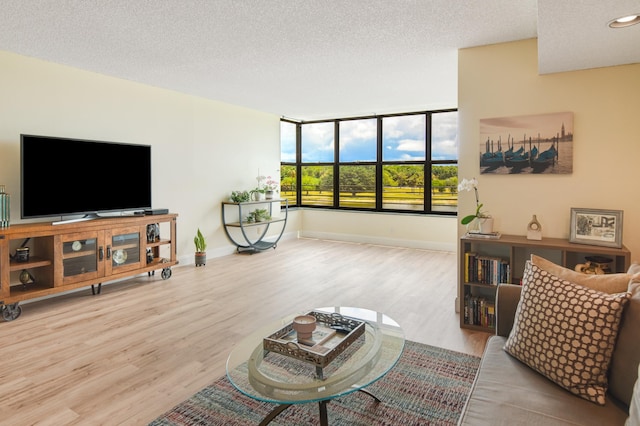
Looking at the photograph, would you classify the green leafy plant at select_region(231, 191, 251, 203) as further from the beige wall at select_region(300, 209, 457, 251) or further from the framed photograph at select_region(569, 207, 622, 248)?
the framed photograph at select_region(569, 207, 622, 248)

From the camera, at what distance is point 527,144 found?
332cm

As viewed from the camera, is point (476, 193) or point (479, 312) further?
point (476, 193)

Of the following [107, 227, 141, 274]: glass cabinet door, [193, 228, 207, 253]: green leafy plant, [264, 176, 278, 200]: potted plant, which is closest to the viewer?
[107, 227, 141, 274]: glass cabinet door

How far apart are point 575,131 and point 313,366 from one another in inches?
115

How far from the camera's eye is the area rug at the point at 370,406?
6.44 feet

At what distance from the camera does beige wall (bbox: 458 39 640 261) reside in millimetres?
3047

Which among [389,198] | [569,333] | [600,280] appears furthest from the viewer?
[389,198]

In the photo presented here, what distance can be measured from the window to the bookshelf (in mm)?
3414

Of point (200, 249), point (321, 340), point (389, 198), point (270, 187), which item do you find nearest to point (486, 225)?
point (321, 340)

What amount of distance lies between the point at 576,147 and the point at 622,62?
0.68 m

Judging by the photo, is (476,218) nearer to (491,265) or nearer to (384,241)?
(491,265)

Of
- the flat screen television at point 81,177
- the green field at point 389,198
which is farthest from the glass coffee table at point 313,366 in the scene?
the green field at point 389,198

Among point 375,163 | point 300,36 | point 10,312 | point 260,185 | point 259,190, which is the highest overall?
point 300,36

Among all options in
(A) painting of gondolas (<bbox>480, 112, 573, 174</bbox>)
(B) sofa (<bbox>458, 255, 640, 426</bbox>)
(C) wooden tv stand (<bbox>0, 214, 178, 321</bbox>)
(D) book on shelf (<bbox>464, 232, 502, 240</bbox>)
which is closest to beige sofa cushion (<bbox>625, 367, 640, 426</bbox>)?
(B) sofa (<bbox>458, 255, 640, 426</bbox>)
